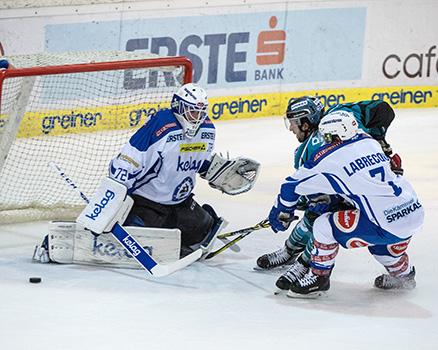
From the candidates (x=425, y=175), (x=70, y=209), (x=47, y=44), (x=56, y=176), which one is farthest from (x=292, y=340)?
(x=47, y=44)

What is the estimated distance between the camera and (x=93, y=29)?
873 centimetres

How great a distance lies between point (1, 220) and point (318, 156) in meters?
2.14

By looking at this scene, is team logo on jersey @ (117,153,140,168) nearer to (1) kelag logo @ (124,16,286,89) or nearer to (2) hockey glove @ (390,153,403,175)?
(2) hockey glove @ (390,153,403,175)

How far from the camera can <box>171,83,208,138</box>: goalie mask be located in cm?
550

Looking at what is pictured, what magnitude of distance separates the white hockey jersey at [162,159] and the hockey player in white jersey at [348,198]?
0.60 metres

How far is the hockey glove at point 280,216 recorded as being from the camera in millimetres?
5191

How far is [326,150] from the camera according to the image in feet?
16.5

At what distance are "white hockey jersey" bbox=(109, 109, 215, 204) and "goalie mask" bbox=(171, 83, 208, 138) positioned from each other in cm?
3

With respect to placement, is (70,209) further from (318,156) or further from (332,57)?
(332,57)

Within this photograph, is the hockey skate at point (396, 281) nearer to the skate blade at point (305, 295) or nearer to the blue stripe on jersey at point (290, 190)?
the skate blade at point (305, 295)

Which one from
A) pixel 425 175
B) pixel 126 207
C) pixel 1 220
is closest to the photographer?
pixel 126 207

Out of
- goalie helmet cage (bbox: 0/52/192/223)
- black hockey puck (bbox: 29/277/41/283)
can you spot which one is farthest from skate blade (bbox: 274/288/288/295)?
goalie helmet cage (bbox: 0/52/192/223)

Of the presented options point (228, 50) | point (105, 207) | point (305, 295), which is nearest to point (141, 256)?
point (105, 207)

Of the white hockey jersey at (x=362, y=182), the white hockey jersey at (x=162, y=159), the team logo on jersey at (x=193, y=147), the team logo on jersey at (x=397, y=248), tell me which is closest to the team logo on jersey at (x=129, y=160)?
the white hockey jersey at (x=162, y=159)
